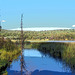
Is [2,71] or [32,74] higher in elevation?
[2,71]

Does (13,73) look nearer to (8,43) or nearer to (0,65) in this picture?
(0,65)

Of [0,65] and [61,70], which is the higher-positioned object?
[0,65]

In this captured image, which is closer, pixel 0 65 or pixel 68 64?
pixel 0 65

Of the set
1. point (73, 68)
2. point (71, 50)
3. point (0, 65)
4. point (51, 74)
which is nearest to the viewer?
point (0, 65)

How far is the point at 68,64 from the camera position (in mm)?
11008

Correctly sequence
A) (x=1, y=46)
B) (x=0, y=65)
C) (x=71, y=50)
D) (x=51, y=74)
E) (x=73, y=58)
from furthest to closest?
1. (x=1, y=46)
2. (x=71, y=50)
3. (x=73, y=58)
4. (x=51, y=74)
5. (x=0, y=65)

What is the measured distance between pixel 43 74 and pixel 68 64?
2299 mm

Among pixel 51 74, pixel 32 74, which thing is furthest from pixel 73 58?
pixel 32 74

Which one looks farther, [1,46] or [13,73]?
[1,46]

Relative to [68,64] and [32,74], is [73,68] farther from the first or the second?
[32,74]

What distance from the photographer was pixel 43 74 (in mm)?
9406

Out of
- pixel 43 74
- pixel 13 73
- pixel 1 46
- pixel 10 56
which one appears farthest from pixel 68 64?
pixel 1 46

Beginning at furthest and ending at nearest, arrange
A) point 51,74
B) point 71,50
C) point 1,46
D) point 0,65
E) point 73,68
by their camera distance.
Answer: point 1,46
point 71,50
point 73,68
point 51,74
point 0,65

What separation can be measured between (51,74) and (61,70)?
1226 millimetres
